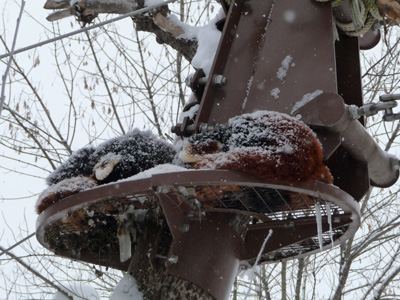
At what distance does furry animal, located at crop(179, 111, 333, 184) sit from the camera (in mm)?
2363

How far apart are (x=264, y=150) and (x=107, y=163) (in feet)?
2.48

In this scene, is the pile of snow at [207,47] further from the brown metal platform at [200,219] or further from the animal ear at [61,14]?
the animal ear at [61,14]

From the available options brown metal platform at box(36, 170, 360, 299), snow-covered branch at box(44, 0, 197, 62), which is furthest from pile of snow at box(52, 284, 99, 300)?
snow-covered branch at box(44, 0, 197, 62)

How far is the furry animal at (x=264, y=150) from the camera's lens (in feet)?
7.75

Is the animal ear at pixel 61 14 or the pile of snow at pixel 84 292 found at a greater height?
the animal ear at pixel 61 14

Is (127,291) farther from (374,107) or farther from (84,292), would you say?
(84,292)

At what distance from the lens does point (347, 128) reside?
2.91m

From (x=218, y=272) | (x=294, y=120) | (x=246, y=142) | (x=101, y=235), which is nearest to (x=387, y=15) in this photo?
(x=294, y=120)

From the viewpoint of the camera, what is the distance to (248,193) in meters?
2.71

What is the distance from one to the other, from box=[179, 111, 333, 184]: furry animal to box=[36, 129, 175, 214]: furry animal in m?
0.26

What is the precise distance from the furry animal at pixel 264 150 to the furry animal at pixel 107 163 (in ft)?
0.86

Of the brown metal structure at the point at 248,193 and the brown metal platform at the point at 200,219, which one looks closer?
the brown metal platform at the point at 200,219

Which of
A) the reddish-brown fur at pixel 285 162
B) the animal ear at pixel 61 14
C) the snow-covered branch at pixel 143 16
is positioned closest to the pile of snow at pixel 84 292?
the snow-covered branch at pixel 143 16

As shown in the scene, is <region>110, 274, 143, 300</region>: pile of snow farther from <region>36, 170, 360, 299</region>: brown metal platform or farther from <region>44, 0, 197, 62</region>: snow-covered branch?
<region>44, 0, 197, 62</region>: snow-covered branch
